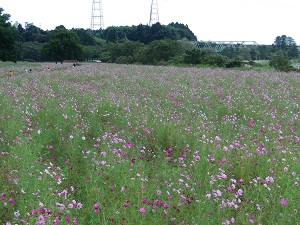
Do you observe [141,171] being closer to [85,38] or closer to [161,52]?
[161,52]

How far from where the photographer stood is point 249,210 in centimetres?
331

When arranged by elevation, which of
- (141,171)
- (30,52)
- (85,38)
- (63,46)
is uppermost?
(85,38)

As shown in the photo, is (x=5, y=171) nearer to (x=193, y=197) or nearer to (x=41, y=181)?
(x=41, y=181)


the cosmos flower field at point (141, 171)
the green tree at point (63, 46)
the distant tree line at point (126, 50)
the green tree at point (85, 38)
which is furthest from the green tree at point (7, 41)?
the green tree at point (85, 38)

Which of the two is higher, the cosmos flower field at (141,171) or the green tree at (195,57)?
the green tree at (195,57)

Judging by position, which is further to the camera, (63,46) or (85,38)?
(85,38)

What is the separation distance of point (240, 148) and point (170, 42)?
4511 centimetres

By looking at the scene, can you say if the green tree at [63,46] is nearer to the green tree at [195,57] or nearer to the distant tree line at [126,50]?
the distant tree line at [126,50]

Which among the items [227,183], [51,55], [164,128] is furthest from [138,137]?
[51,55]

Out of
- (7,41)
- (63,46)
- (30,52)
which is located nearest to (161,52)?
(63,46)

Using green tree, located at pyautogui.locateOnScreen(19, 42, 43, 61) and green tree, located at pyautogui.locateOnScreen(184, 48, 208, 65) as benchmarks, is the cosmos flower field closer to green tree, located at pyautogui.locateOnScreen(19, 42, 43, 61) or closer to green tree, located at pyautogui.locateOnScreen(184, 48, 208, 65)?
green tree, located at pyautogui.locateOnScreen(184, 48, 208, 65)

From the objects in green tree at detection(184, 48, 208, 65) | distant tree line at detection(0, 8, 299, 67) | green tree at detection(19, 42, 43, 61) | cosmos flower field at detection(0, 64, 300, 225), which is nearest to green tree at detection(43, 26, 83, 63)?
distant tree line at detection(0, 8, 299, 67)

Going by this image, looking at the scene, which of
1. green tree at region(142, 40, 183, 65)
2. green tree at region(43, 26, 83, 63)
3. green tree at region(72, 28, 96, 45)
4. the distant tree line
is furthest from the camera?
green tree at region(72, 28, 96, 45)

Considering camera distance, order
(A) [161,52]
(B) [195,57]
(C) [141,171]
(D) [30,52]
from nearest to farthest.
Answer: (C) [141,171] → (B) [195,57] → (A) [161,52] → (D) [30,52]
